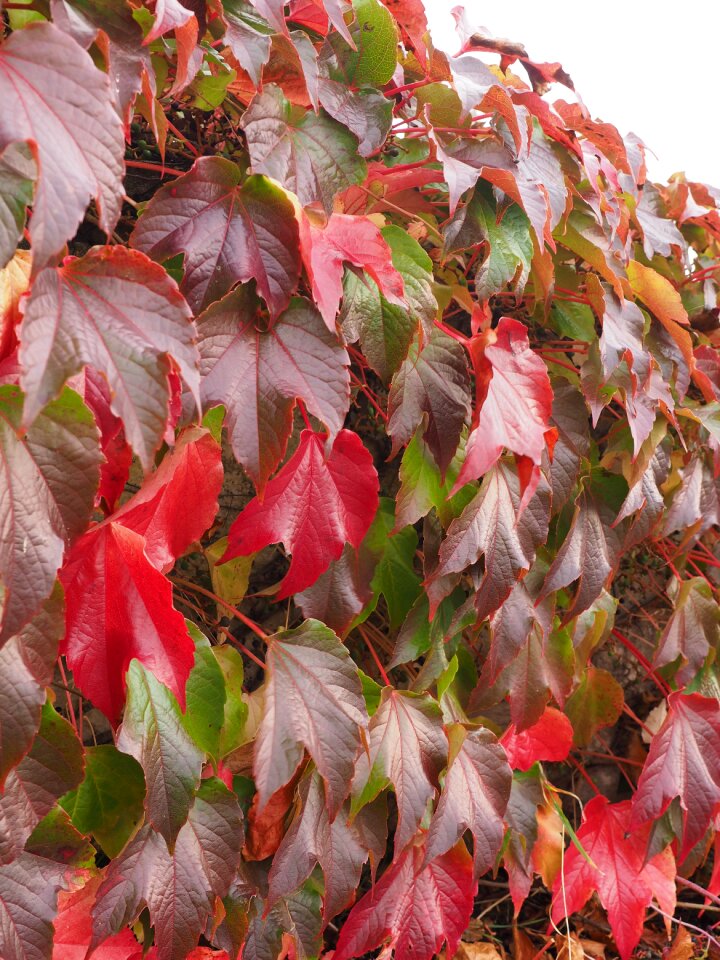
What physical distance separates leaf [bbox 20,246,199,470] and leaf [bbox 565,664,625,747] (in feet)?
3.16

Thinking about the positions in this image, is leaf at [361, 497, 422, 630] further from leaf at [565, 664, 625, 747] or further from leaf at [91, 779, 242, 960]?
leaf at [565, 664, 625, 747]

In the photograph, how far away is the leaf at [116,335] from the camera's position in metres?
0.44

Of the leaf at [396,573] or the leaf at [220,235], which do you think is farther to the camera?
the leaf at [396,573]

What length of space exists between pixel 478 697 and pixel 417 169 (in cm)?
65

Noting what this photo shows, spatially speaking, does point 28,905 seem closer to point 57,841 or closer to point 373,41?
point 57,841

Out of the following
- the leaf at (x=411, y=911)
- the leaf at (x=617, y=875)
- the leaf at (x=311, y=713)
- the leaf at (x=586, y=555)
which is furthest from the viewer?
the leaf at (x=617, y=875)

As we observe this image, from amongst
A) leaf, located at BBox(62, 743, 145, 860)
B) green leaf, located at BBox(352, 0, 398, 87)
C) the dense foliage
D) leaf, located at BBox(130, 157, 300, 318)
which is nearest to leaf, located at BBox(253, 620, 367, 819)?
the dense foliage

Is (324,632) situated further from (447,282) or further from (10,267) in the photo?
(447,282)

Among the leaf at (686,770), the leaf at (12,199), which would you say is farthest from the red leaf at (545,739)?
the leaf at (12,199)

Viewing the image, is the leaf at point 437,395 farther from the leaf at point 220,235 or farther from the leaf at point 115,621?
the leaf at point 115,621

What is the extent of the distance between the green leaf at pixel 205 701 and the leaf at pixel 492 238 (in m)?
0.47

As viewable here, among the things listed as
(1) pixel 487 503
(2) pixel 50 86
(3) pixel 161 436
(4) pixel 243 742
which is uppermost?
(2) pixel 50 86

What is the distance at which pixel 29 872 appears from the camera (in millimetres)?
611

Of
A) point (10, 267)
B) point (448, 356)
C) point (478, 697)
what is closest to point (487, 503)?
point (448, 356)
